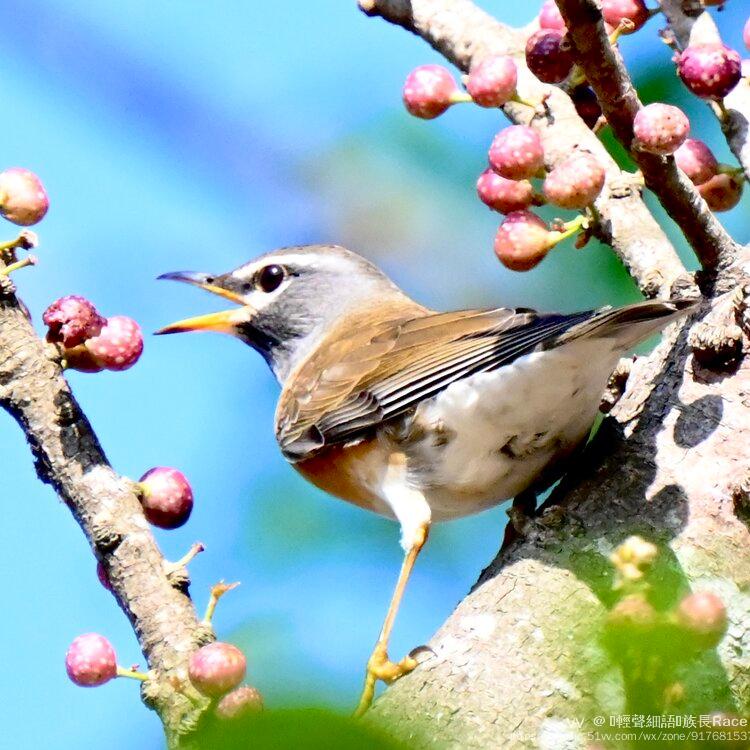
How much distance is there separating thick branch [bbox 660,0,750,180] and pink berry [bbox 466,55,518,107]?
58 cm

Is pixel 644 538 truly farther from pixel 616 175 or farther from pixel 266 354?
pixel 266 354

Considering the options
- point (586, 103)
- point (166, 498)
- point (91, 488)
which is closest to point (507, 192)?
point (586, 103)

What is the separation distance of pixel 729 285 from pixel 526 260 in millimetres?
571

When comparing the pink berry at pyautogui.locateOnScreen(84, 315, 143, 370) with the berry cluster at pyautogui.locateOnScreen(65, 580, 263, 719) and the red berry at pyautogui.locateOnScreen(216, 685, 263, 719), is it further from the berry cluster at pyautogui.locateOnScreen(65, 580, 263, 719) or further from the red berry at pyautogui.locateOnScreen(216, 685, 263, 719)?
the red berry at pyautogui.locateOnScreen(216, 685, 263, 719)

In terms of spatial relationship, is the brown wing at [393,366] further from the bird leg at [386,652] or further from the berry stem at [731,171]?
the berry stem at [731,171]

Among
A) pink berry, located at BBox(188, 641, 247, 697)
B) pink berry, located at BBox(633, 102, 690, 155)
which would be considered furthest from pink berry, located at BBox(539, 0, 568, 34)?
pink berry, located at BBox(188, 641, 247, 697)

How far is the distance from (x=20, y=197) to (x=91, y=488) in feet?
2.42

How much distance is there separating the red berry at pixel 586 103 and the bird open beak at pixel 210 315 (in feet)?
6.03

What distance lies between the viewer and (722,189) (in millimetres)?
3389

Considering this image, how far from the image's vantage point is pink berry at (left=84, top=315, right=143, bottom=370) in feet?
9.09

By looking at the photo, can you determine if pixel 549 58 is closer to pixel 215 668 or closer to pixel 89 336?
pixel 89 336

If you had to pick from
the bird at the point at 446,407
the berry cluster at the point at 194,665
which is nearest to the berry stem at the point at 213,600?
the berry cluster at the point at 194,665

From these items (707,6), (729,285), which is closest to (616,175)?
(707,6)

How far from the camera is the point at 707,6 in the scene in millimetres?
3416
